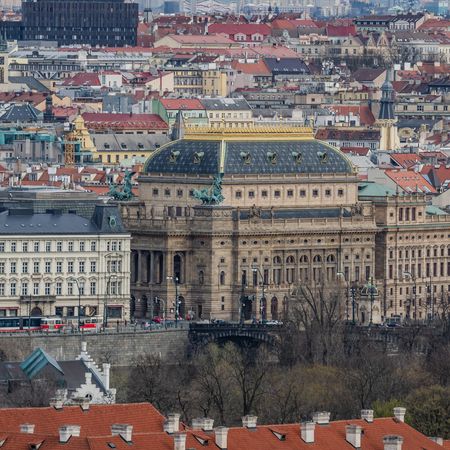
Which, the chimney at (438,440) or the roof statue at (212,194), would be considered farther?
the roof statue at (212,194)

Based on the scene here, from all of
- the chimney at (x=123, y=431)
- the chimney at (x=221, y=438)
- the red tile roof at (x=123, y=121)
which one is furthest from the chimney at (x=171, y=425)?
the red tile roof at (x=123, y=121)

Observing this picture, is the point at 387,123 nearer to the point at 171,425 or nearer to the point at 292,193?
the point at 292,193

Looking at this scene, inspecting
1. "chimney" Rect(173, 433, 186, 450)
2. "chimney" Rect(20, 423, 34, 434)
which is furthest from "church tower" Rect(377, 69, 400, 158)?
"chimney" Rect(173, 433, 186, 450)

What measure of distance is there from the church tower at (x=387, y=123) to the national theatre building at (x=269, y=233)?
36.2 metres

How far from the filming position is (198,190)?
127438 millimetres

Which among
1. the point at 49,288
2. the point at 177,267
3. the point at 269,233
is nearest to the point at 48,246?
the point at 49,288

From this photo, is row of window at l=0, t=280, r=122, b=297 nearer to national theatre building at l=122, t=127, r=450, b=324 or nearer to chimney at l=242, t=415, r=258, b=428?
national theatre building at l=122, t=127, r=450, b=324

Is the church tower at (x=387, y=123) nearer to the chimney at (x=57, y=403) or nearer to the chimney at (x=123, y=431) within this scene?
the chimney at (x=57, y=403)

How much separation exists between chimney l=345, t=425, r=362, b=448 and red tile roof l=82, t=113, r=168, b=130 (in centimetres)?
10416

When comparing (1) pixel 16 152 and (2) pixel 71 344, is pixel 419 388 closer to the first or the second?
(2) pixel 71 344

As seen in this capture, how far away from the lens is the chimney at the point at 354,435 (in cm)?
7400

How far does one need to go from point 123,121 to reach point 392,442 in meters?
110

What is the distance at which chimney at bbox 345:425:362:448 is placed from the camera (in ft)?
243

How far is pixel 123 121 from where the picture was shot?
183 meters
